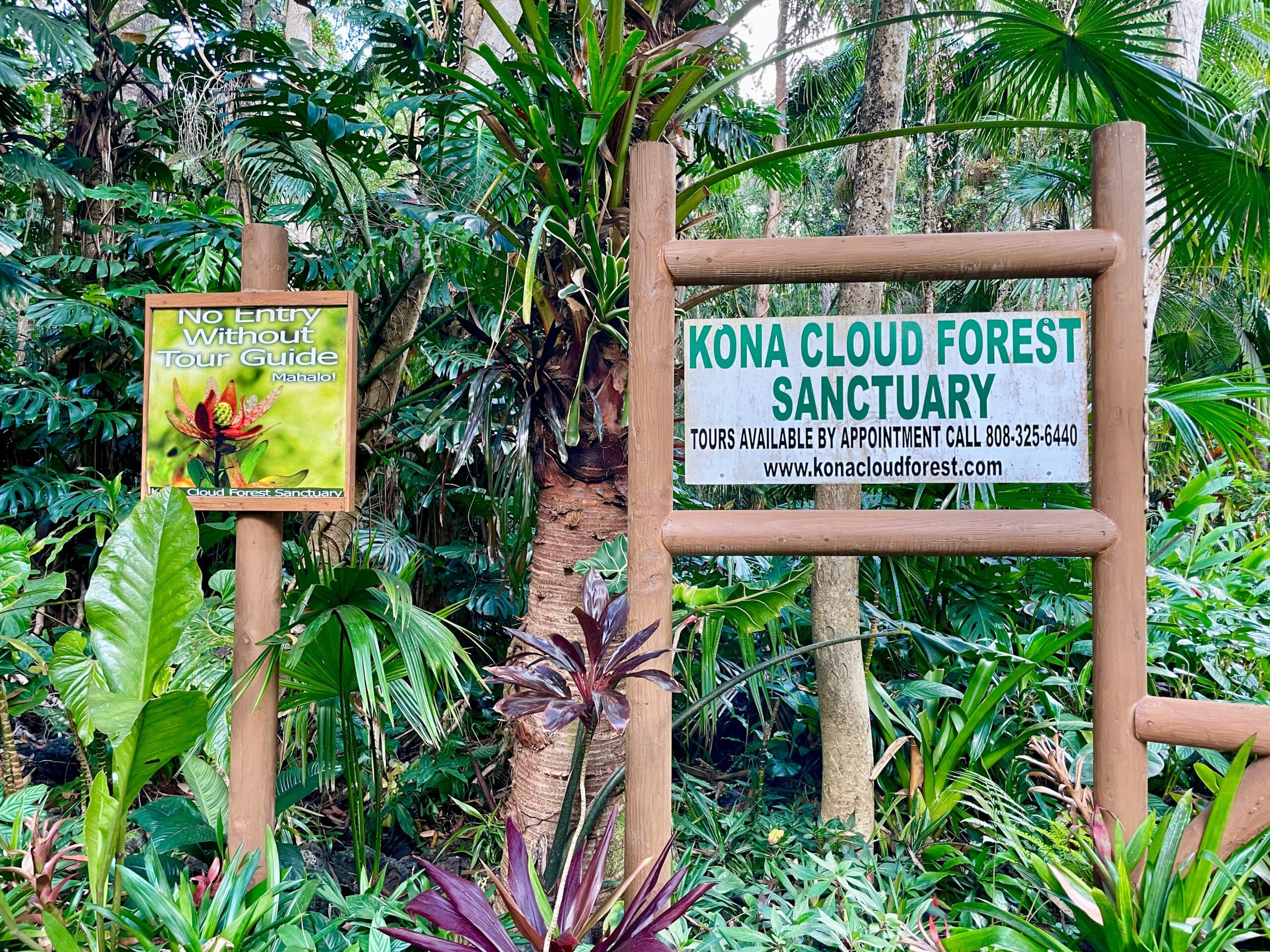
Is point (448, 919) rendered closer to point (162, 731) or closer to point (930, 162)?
point (162, 731)

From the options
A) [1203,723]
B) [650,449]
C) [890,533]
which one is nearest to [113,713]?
[650,449]

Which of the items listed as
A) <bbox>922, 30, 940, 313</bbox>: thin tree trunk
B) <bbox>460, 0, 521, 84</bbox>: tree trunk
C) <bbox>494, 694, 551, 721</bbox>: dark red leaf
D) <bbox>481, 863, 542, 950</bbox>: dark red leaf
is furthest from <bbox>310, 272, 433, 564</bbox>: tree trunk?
<bbox>922, 30, 940, 313</bbox>: thin tree trunk

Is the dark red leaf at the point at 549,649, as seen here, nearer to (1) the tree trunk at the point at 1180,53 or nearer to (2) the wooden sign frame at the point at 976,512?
(2) the wooden sign frame at the point at 976,512

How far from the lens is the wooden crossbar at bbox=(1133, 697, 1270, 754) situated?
1.74m

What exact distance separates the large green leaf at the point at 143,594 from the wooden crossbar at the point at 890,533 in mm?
1126

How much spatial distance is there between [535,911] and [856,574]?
5.75ft

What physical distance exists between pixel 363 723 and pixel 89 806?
1563mm

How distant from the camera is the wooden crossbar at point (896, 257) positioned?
1.83m

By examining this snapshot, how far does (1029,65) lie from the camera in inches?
111

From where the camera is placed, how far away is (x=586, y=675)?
5.11ft

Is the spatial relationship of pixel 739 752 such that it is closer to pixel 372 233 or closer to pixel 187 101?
pixel 372 233

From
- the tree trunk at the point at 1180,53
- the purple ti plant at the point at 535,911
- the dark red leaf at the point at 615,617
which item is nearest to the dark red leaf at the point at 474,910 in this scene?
→ the purple ti plant at the point at 535,911

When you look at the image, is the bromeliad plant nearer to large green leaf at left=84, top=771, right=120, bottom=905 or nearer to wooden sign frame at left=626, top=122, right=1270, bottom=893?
wooden sign frame at left=626, top=122, right=1270, bottom=893

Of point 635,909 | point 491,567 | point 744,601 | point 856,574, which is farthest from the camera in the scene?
point 491,567
